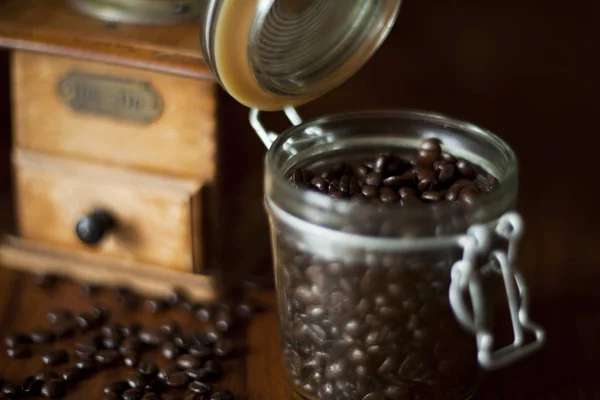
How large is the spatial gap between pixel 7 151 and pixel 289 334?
86 cm

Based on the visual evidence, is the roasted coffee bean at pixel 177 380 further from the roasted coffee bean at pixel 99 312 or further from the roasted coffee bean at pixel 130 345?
the roasted coffee bean at pixel 99 312

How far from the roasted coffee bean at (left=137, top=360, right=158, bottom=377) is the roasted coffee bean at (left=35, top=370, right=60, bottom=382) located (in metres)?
0.10

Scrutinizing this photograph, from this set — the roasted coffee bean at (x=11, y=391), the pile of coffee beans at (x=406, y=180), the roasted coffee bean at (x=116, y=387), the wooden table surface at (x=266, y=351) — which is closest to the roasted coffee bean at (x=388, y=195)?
A: the pile of coffee beans at (x=406, y=180)

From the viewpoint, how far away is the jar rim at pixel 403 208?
0.91m

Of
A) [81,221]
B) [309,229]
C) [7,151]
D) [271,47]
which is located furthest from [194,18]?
[7,151]

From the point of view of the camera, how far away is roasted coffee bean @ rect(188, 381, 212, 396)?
3.57ft

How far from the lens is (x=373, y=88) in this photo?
169 centimetres

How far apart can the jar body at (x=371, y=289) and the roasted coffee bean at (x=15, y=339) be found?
0.35m

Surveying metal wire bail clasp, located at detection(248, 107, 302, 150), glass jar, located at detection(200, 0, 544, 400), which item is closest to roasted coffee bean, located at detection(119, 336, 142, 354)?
glass jar, located at detection(200, 0, 544, 400)

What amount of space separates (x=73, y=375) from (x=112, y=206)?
27cm

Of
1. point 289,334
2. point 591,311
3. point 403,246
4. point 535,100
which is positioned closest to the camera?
point 403,246

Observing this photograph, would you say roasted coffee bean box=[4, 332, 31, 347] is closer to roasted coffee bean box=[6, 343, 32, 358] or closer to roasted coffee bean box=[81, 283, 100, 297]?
roasted coffee bean box=[6, 343, 32, 358]

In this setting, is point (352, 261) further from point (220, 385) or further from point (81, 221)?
point (81, 221)

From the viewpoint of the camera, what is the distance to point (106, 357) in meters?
1.15
